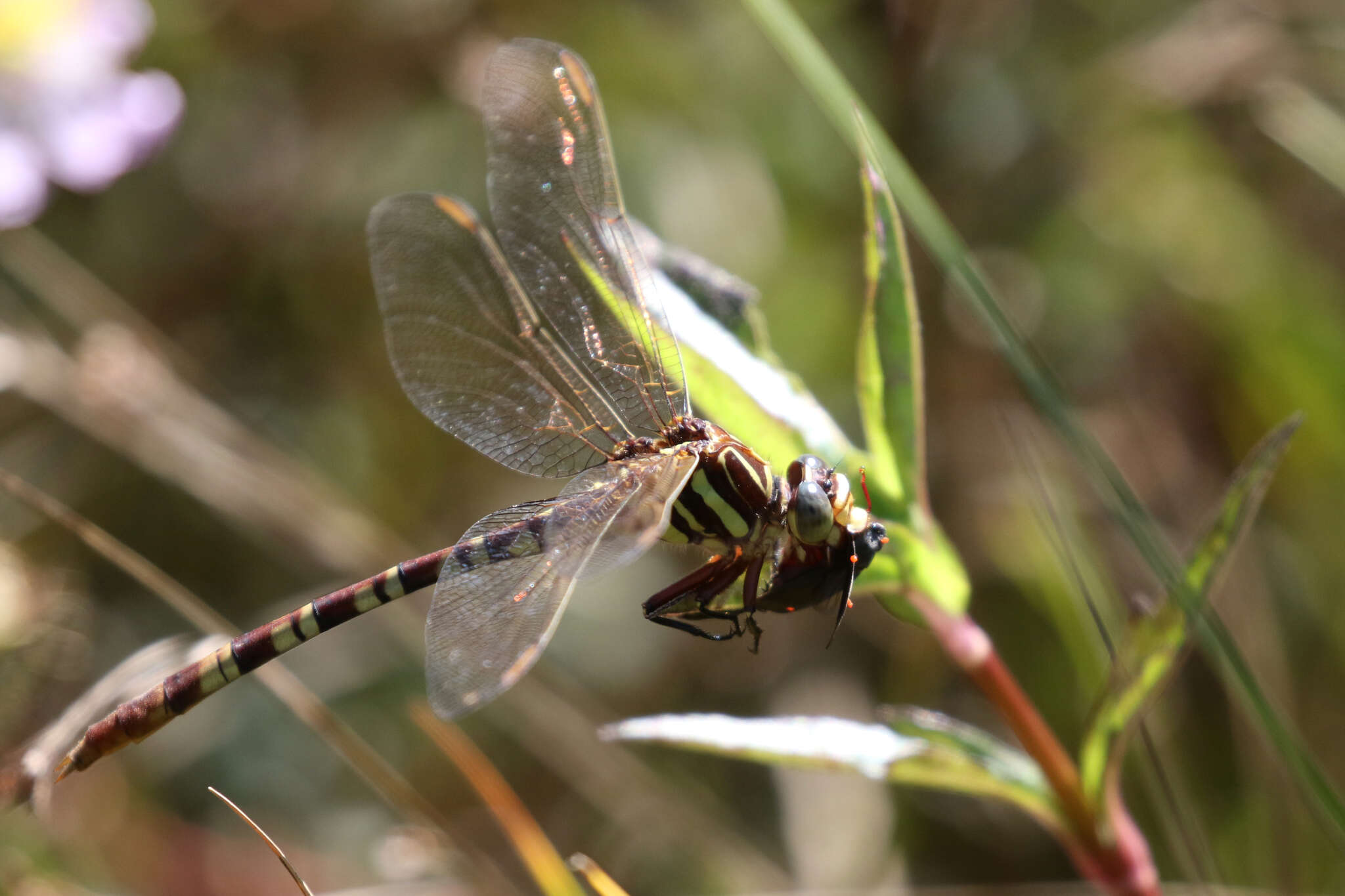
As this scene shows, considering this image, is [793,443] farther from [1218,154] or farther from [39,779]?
[1218,154]

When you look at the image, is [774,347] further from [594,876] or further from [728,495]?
[594,876]

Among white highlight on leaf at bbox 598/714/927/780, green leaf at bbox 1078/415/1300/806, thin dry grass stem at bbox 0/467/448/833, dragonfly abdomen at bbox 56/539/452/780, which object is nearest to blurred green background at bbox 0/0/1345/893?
thin dry grass stem at bbox 0/467/448/833

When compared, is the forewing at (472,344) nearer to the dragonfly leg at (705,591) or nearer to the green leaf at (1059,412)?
the dragonfly leg at (705,591)

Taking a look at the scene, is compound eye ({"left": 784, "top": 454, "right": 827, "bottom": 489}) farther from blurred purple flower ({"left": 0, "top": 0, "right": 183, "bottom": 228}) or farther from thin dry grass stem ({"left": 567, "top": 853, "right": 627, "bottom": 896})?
blurred purple flower ({"left": 0, "top": 0, "right": 183, "bottom": 228})

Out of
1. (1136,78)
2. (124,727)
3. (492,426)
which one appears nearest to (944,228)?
(492,426)

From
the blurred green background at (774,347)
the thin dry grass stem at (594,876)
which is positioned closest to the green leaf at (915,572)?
the thin dry grass stem at (594,876)
